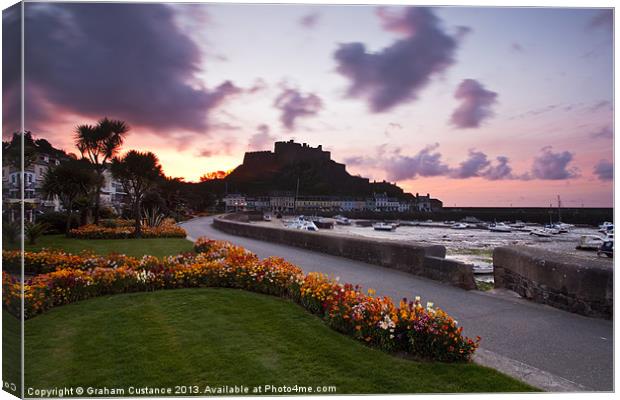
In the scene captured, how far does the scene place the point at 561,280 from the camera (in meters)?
5.54

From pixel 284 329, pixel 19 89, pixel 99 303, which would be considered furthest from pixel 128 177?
pixel 284 329

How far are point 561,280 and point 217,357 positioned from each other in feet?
16.0

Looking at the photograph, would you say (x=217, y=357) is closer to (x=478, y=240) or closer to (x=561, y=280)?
(x=561, y=280)

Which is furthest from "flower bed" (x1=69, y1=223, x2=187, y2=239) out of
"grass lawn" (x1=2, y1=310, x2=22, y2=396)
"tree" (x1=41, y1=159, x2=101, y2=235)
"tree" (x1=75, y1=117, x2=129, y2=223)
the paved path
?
the paved path

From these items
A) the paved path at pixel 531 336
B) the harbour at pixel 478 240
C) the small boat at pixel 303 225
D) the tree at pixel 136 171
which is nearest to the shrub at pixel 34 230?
the paved path at pixel 531 336

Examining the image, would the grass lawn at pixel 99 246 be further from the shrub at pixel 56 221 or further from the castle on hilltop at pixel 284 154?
the castle on hilltop at pixel 284 154

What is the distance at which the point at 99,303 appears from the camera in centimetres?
579

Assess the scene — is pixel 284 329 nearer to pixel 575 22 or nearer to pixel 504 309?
pixel 504 309

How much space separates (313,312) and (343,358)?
4.85 feet

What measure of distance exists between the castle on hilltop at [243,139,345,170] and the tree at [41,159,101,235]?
3.08 meters

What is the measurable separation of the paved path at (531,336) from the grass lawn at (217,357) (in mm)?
397

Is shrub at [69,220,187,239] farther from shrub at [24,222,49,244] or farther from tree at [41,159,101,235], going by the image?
shrub at [24,222,49,244]

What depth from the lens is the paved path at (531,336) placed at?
147 inches

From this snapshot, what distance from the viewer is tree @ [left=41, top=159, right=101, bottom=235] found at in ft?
16.5
